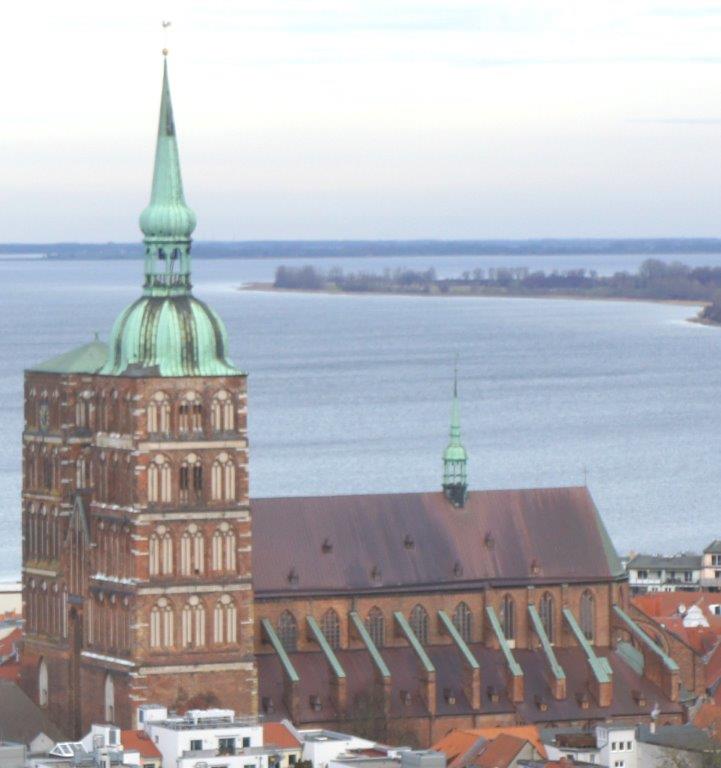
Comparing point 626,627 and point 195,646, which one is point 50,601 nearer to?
point 195,646

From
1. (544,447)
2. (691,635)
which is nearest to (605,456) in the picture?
(544,447)

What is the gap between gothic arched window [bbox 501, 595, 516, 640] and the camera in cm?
Answer: 8950

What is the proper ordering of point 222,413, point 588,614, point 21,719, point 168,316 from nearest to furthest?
1. point 222,413
2. point 168,316
3. point 21,719
4. point 588,614

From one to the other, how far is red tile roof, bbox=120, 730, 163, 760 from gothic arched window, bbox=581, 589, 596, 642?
14.8 metres

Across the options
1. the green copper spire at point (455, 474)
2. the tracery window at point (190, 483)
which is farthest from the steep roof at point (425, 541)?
the tracery window at point (190, 483)

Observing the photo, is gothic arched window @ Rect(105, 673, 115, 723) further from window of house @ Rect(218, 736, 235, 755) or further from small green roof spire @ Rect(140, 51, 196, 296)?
small green roof spire @ Rect(140, 51, 196, 296)

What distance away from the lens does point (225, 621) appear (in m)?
83.9

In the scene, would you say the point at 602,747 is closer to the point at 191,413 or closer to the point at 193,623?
the point at 193,623

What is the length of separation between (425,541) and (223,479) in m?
7.21

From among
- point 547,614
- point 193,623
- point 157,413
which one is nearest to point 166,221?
point 157,413

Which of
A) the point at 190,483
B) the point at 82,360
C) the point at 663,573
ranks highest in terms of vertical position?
the point at 82,360

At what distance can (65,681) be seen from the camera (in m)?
86.7

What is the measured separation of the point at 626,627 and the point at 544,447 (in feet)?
233

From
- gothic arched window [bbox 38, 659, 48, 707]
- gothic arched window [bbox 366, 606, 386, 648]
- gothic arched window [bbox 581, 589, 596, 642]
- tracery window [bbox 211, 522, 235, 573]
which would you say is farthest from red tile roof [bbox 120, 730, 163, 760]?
gothic arched window [bbox 581, 589, 596, 642]
